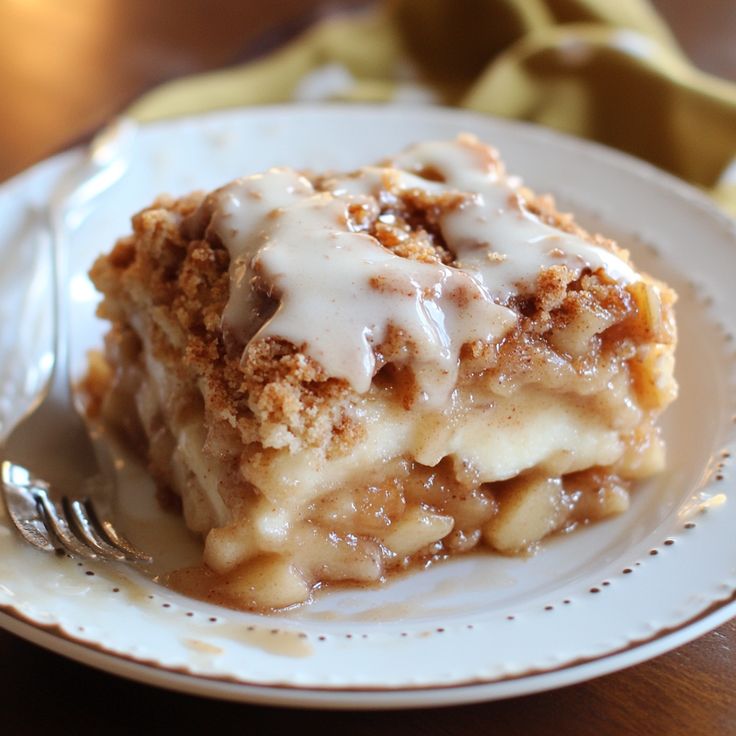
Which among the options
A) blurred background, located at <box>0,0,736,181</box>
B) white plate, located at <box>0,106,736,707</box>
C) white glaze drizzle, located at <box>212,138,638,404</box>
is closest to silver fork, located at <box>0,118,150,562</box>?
white plate, located at <box>0,106,736,707</box>

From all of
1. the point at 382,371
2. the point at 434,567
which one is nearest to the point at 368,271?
the point at 382,371

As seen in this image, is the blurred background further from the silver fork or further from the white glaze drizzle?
the white glaze drizzle

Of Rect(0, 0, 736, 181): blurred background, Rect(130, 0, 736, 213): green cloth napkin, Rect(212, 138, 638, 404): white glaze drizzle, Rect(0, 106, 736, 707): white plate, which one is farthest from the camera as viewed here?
Rect(0, 0, 736, 181): blurred background

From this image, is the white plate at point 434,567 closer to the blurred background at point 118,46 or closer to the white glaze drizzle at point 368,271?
the white glaze drizzle at point 368,271

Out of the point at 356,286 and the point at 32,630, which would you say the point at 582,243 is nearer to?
the point at 356,286


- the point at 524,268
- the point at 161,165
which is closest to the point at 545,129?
the point at 161,165
